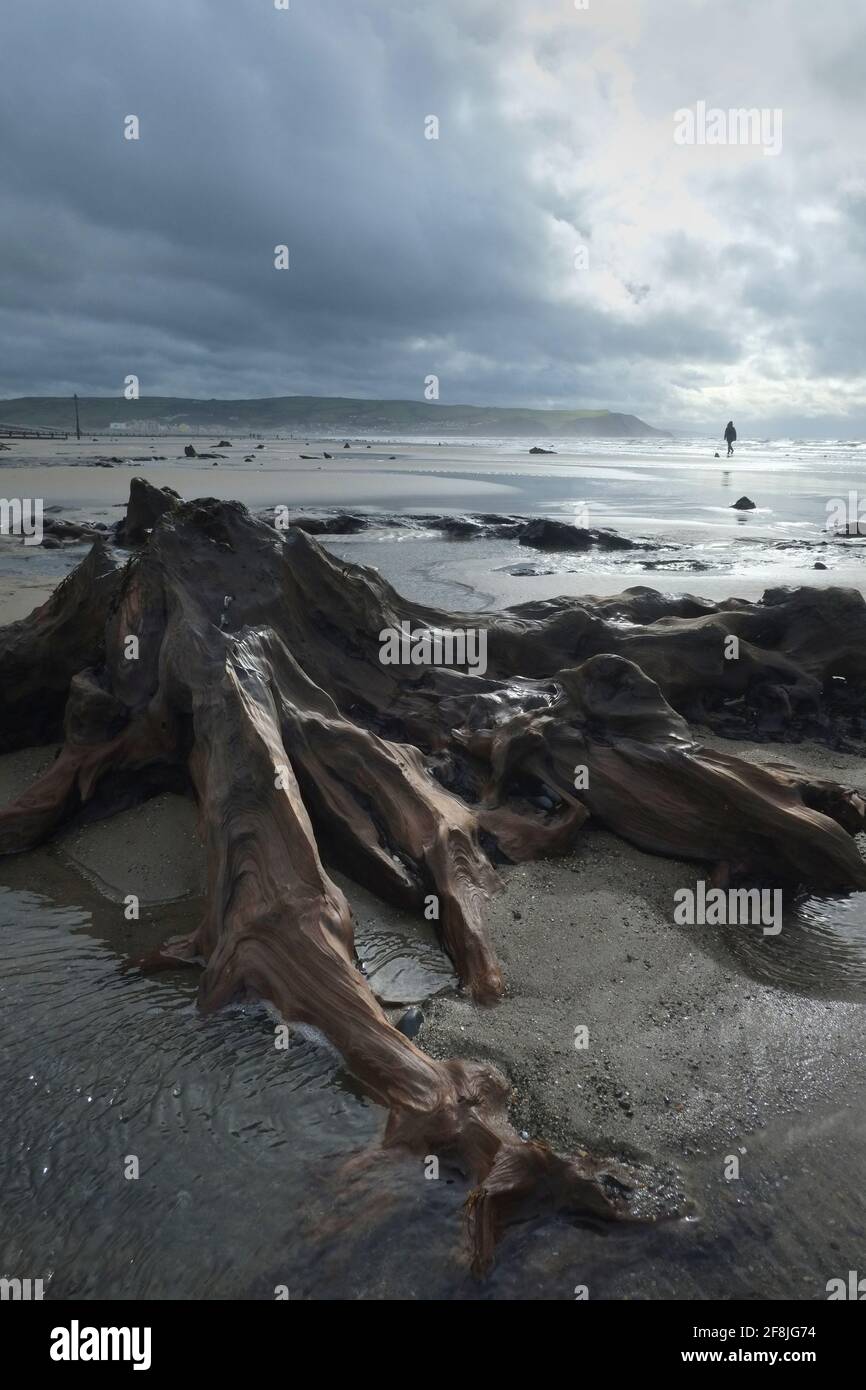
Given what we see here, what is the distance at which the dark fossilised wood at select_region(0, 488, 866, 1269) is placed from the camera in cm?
317

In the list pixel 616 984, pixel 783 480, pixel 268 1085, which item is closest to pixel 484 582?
pixel 616 984

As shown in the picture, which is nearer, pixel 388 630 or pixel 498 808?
pixel 498 808

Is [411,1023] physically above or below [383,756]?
below

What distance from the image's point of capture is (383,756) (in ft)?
15.9

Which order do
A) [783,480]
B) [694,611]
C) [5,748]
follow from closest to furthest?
[5,748], [694,611], [783,480]

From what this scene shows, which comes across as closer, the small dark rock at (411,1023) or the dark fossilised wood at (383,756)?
the dark fossilised wood at (383,756)

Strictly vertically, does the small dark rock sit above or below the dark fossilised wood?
below

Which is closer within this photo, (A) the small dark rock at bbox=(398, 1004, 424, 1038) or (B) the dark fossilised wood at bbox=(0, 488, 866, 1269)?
(B) the dark fossilised wood at bbox=(0, 488, 866, 1269)

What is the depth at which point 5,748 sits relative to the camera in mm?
6195

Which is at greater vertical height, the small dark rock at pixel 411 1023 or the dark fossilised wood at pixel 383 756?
the dark fossilised wood at pixel 383 756

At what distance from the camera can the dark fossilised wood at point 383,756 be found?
3.17 m

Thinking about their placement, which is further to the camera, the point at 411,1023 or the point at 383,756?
the point at 383,756

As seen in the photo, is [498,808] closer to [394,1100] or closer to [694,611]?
[394,1100]

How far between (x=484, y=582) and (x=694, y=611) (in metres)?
4.96
